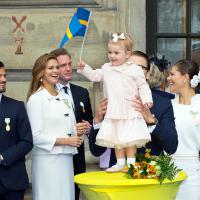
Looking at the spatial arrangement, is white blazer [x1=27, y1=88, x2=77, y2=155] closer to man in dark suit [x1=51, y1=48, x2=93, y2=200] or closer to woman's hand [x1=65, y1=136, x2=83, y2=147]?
woman's hand [x1=65, y1=136, x2=83, y2=147]

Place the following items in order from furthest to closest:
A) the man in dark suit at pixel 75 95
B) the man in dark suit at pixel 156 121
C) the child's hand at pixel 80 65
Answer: the man in dark suit at pixel 75 95 → the child's hand at pixel 80 65 → the man in dark suit at pixel 156 121

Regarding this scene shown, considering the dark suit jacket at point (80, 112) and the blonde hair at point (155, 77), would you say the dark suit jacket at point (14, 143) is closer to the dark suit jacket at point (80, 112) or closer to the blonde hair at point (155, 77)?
the dark suit jacket at point (80, 112)

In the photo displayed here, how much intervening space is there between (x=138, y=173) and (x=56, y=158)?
122 cm

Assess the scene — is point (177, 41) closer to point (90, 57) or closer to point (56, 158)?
→ point (90, 57)

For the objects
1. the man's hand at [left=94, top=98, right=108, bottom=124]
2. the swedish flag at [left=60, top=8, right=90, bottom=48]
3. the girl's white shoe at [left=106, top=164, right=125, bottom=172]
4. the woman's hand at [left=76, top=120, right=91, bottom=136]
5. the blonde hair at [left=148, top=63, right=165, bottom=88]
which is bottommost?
the girl's white shoe at [left=106, top=164, right=125, bottom=172]

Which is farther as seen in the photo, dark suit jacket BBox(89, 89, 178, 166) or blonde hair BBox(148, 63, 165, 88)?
blonde hair BBox(148, 63, 165, 88)

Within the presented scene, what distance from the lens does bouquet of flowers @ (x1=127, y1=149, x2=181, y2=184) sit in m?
5.88

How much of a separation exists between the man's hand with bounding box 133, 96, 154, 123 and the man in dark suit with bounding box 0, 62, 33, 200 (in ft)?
3.37

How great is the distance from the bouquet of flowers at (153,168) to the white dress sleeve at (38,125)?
0.96 meters

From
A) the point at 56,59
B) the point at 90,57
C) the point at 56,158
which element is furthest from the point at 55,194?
the point at 90,57

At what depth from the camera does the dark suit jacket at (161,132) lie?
638 cm

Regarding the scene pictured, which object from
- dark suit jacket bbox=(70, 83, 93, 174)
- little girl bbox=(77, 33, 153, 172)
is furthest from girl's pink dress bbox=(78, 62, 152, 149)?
dark suit jacket bbox=(70, 83, 93, 174)

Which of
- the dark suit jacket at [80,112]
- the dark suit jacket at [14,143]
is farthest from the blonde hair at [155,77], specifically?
the dark suit jacket at [14,143]

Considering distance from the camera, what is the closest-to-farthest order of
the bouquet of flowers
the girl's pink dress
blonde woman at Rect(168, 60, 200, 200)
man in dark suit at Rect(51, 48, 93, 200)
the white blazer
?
the bouquet of flowers
the girl's pink dress
the white blazer
blonde woman at Rect(168, 60, 200, 200)
man in dark suit at Rect(51, 48, 93, 200)
